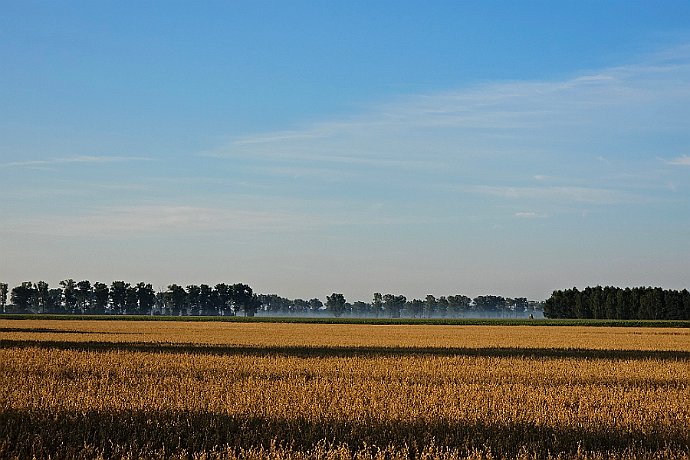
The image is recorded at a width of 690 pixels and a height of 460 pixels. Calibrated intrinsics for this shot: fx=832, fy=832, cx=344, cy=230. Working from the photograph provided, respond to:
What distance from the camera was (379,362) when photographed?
87.9ft

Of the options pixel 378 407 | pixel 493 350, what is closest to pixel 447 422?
pixel 378 407

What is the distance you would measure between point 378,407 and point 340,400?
1.08 metres

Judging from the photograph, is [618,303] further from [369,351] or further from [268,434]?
[268,434]

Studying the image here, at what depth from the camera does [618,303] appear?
166 metres

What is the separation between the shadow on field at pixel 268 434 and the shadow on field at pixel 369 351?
15.9 metres

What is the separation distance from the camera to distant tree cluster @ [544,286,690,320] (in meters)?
160

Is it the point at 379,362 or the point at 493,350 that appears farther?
the point at 493,350

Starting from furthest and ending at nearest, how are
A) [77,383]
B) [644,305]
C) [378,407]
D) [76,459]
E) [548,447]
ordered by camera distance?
1. [644,305]
2. [77,383]
3. [378,407]
4. [548,447]
5. [76,459]

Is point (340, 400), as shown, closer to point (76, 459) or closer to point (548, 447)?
point (548, 447)

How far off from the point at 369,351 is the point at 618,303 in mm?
142282

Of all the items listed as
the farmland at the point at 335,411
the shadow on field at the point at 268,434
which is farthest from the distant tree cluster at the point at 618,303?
the shadow on field at the point at 268,434

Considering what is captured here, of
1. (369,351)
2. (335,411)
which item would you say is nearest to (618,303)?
(369,351)

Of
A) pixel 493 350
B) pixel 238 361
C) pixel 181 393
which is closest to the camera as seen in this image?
pixel 181 393

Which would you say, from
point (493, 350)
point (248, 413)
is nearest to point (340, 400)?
point (248, 413)
